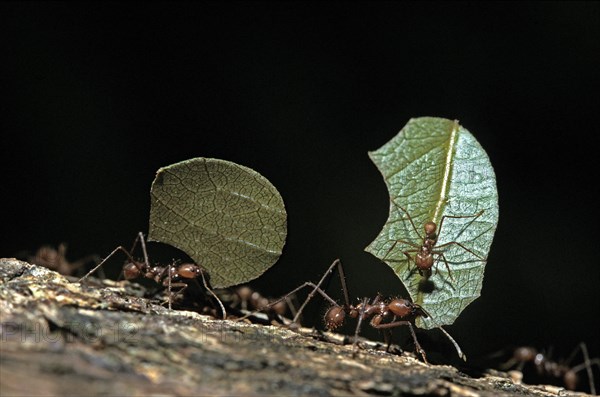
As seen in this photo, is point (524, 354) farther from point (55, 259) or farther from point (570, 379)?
point (55, 259)

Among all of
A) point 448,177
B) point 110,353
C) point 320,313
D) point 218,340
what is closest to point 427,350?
point 320,313

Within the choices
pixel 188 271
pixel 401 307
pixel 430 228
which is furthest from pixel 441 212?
pixel 188 271

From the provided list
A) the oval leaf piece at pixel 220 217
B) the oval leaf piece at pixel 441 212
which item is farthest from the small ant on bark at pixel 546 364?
the oval leaf piece at pixel 220 217

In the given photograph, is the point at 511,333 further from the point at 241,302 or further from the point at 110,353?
the point at 110,353

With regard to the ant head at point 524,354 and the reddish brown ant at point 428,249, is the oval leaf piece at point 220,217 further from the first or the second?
the ant head at point 524,354

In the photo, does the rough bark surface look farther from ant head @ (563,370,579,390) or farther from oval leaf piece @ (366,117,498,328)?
ant head @ (563,370,579,390)

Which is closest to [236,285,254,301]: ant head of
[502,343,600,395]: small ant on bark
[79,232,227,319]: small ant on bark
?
[79,232,227,319]: small ant on bark
